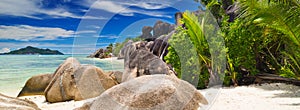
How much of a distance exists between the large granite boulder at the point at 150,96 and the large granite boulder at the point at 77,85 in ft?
9.85

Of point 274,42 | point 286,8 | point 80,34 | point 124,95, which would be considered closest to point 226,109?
point 124,95

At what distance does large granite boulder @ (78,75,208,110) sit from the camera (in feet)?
13.4

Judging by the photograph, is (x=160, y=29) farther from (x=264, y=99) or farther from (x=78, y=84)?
(x=264, y=99)

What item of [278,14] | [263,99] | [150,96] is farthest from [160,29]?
[150,96]

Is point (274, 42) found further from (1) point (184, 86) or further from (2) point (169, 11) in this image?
(1) point (184, 86)

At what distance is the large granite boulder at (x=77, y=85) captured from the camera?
7629 millimetres

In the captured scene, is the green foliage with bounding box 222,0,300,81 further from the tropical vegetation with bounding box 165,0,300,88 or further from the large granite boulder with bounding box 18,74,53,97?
the large granite boulder with bounding box 18,74,53,97

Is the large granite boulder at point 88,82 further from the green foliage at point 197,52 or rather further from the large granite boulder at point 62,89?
the green foliage at point 197,52

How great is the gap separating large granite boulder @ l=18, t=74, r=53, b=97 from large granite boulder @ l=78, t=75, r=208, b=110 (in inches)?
209

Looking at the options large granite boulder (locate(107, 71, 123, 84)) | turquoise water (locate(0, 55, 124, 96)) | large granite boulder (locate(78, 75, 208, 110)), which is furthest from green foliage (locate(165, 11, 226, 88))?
large granite boulder (locate(78, 75, 208, 110))

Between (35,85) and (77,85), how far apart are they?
2.54 m

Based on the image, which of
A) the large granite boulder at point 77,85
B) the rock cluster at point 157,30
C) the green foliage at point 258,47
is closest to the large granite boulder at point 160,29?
the rock cluster at point 157,30

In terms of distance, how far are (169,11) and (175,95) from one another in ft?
14.1

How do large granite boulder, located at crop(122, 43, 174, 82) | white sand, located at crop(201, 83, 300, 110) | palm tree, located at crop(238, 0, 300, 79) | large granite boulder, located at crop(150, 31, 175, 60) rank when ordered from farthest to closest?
large granite boulder, located at crop(150, 31, 175, 60) < large granite boulder, located at crop(122, 43, 174, 82) < palm tree, located at crop(238, 0, 300, 79) < white sand, located at crop(201, 83, 300, 110)
